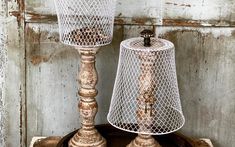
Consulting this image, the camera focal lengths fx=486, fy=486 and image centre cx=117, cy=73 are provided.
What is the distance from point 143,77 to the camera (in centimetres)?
135

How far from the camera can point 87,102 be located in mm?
1463

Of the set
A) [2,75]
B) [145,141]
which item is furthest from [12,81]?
[145,141]

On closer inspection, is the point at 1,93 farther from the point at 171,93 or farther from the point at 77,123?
the point at 171,93

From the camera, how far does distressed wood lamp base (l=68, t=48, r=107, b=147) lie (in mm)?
1423

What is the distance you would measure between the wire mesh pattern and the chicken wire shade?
0.26ft

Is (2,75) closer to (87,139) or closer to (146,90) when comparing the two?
(87,139)

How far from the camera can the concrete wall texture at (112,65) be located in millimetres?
1596

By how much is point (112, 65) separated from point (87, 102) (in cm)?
23

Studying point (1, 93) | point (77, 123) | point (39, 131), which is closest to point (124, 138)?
point (77, 123)

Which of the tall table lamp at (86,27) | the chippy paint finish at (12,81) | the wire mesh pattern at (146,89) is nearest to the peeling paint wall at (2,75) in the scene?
the chippy paint finish at (12,81)

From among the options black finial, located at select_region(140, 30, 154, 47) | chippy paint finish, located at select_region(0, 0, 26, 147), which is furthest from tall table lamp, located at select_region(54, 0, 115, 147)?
chippy paint finish, located at select_region(0, 0, 26, 147)

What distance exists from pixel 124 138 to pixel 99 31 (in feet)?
1.26

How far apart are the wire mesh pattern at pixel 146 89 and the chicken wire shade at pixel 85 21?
78 mm

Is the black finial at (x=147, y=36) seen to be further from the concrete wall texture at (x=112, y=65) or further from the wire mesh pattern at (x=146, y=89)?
the concrete wall texture at (x=112, y=65)
